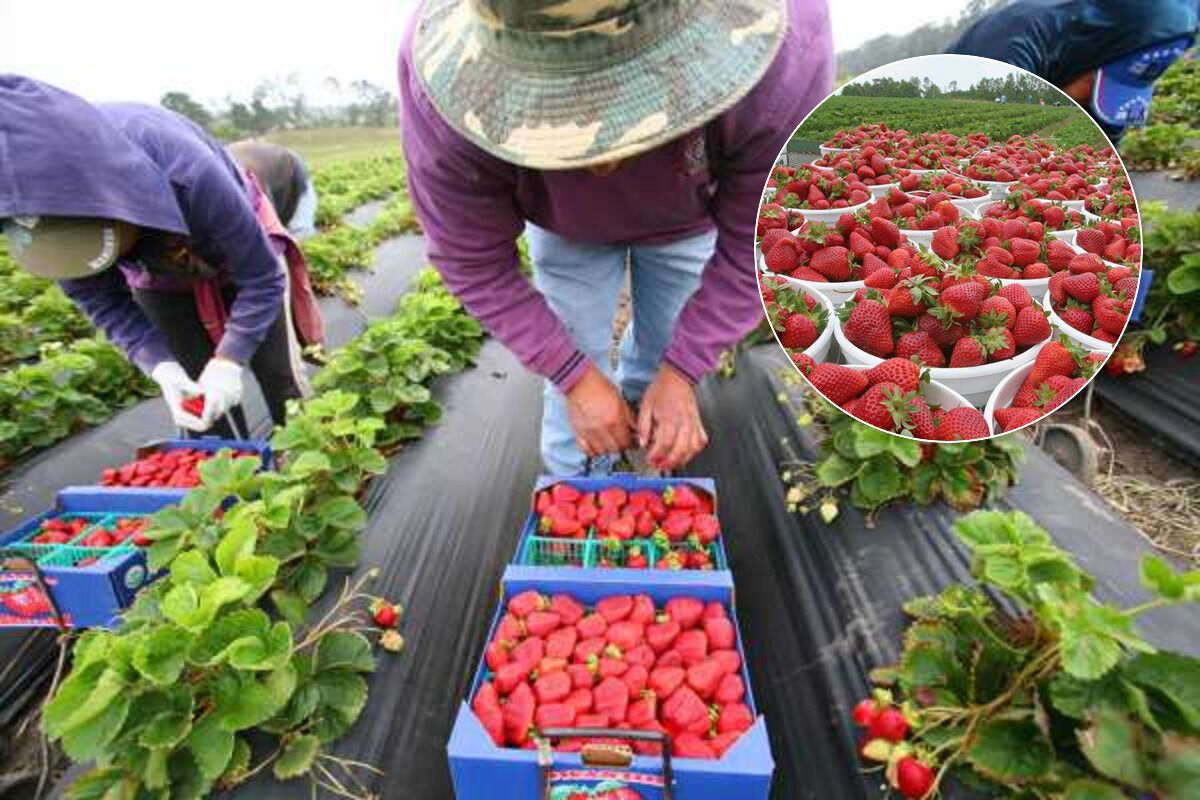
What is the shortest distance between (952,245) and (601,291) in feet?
4.20

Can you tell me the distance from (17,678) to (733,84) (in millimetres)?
2741

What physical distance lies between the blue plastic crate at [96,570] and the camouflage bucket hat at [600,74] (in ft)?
5.88

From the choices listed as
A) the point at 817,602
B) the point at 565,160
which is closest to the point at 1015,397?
the point at 565,160

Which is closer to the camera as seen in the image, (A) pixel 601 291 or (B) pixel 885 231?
(B) pixel 885 231

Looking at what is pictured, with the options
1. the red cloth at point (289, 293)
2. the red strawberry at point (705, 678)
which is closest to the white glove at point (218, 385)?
the red cloth at point (289, 293)

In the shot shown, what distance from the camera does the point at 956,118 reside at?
844mm

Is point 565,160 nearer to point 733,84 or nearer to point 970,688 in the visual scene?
point 733,84

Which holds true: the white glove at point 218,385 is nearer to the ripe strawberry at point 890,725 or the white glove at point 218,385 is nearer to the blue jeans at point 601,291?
the blue jeans at point 601,291

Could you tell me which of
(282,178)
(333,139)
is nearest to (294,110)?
(333,139)

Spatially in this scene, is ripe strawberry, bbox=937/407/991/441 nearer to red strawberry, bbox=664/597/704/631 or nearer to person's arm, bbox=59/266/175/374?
red strawberry, bbox=664/597/704/631

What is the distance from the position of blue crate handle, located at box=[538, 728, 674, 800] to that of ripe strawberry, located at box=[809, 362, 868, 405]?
2.20ft

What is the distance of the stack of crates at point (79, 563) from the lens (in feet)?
6.25

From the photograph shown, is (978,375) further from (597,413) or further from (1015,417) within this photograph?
(597,413)

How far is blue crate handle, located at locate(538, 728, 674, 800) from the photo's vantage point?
117 cm
